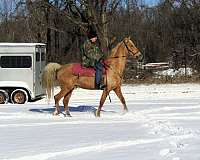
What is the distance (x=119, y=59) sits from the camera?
15484mm

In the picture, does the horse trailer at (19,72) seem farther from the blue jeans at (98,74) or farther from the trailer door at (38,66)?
the blue jeans at (98,74)

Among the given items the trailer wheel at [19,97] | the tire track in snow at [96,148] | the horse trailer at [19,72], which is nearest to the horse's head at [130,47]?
the tire track in snow at [96,148]

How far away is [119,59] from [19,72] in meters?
8.59

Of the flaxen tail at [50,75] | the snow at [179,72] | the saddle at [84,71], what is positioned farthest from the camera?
the snow at [179,72]

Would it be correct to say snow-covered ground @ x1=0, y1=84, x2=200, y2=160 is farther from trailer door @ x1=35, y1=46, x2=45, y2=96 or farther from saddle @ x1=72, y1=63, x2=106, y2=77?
trailer door @ x1=35, y1=46, x2=45, y2=96

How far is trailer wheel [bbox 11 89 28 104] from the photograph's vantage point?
22922mm

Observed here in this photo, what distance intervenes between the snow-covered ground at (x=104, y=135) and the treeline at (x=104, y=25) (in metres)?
19.2

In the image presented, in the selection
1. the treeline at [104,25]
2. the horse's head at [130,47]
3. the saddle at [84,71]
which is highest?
the treeline at [104,25]

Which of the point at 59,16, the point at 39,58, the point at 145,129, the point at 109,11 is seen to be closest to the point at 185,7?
the point at 109,11

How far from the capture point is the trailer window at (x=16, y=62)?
2311 centimetres

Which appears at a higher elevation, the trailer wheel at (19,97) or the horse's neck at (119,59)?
the horse's neck at (119,59)

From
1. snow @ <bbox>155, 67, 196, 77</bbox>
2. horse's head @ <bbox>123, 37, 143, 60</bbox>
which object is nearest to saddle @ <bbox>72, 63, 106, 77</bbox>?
horse's head @ <bbox>123, 37, 143, 60</bbox>

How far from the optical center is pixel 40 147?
937 cm

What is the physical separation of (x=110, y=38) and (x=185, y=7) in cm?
617
